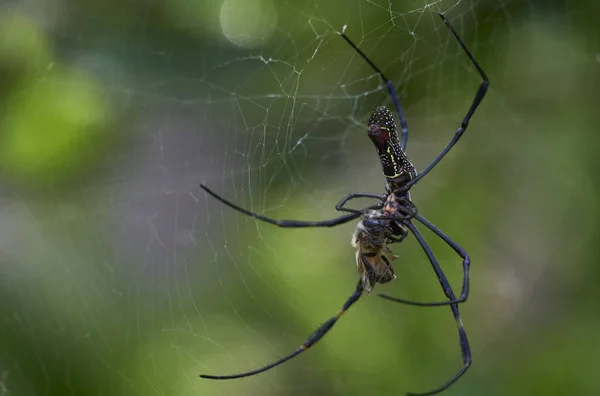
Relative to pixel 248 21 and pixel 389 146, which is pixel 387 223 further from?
pixel 248 21

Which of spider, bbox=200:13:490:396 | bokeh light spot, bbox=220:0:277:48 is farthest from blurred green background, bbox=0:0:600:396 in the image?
spider, bbox=200:13:490:396

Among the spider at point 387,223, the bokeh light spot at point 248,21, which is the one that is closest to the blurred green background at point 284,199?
the bokeh light spot at point 248,21

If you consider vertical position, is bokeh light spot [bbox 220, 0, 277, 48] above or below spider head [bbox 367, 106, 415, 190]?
above

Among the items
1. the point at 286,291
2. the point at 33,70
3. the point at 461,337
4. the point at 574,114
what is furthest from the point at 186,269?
the point at 574,114

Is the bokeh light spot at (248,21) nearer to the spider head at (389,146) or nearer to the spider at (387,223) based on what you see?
the spider at (387,223)

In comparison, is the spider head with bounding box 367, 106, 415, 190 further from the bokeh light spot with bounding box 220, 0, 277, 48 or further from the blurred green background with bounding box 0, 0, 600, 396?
the bokeh light spot with bounding box 220, 0, 277, 48

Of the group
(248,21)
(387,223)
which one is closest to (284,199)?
(387,223)

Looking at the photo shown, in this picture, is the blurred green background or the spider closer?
the spider
